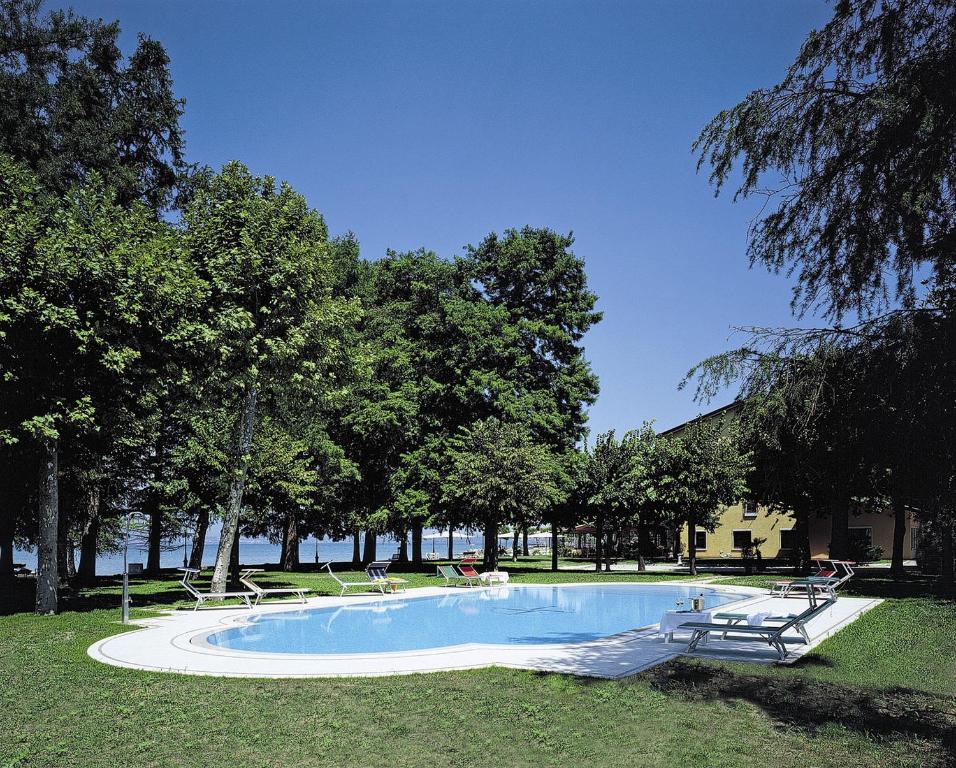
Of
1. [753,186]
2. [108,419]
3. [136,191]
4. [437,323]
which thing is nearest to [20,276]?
[108,419]

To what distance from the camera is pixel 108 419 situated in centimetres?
1914

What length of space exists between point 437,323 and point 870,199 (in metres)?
33.3

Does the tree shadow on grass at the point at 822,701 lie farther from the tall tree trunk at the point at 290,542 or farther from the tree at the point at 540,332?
the tall tree trunk at the point at 290,542

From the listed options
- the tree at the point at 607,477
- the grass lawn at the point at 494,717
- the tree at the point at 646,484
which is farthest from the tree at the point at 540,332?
the grass lawn at the point at 494,717

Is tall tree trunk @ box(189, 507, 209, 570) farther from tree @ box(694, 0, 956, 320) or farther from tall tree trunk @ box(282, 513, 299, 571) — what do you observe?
tree @ box(694, 0, 956, 320)

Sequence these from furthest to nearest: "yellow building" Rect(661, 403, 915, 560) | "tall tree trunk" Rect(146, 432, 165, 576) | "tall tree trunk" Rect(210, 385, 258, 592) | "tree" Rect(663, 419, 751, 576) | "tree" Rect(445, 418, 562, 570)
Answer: "yellow building" Rect(661, 403, 915, 560) < "tall tree trunk" Rect(146, 432, 165, 576) < "tree" Rect(663, 419, 751, 576) < "tree" Rect(445, 418, 562, 570) < "tall tree trunk" Rect(210, 385, 258, 592)

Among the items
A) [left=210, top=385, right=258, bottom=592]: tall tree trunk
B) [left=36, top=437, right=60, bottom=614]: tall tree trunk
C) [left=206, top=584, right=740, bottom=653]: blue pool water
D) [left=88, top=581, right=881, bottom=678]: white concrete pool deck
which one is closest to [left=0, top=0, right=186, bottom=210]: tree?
[left=210, top=385, right=258, bottom=592]: tall tree trunk

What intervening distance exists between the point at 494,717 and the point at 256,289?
16.7m

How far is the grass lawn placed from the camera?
644cm

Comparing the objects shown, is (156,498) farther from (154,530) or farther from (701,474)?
(701,474)

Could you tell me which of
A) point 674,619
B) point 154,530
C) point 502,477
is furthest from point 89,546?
point 674,619

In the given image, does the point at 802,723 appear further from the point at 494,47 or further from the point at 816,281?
the point at 494,47

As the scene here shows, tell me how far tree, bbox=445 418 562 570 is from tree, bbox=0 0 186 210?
51.8ft

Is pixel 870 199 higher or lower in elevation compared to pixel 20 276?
lower
